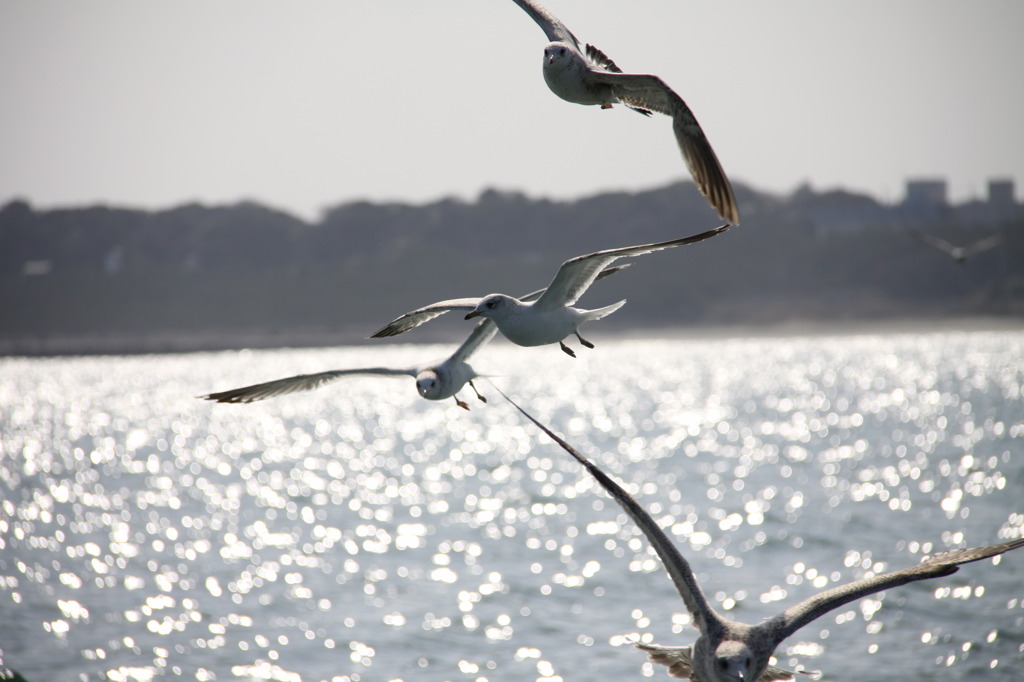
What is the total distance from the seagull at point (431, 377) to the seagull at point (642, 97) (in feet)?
4.52

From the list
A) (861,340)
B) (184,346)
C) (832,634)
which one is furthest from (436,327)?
(832,634)

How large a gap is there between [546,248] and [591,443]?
9972cm

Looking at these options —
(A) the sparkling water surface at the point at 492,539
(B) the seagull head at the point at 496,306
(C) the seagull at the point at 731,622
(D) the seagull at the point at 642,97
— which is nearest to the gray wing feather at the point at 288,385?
(B) the seagull head at the point at 496,306

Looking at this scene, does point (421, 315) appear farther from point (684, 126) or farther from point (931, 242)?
point (931, 242)

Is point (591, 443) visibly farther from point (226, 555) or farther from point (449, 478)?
point (226, 555)

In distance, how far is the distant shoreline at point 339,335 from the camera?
133 metres

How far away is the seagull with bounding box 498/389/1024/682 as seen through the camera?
8.19 metres

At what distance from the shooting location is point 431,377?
328 inches

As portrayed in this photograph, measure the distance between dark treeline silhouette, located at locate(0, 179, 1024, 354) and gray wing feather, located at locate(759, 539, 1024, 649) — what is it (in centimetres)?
10803

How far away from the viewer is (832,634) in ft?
62.3

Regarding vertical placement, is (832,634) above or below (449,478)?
below

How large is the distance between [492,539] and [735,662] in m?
20.4

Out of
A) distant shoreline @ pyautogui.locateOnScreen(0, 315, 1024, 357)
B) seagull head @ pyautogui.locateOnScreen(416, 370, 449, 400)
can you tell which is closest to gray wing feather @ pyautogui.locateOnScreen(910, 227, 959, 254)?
seagull head @ pyautogui.locateOnScreen(416, 370, 449, 400)

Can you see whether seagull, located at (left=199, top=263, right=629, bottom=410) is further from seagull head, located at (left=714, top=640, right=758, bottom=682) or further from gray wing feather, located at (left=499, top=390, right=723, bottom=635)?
seagull head, located at (left=714, top=640, right=758, bottom=682)
